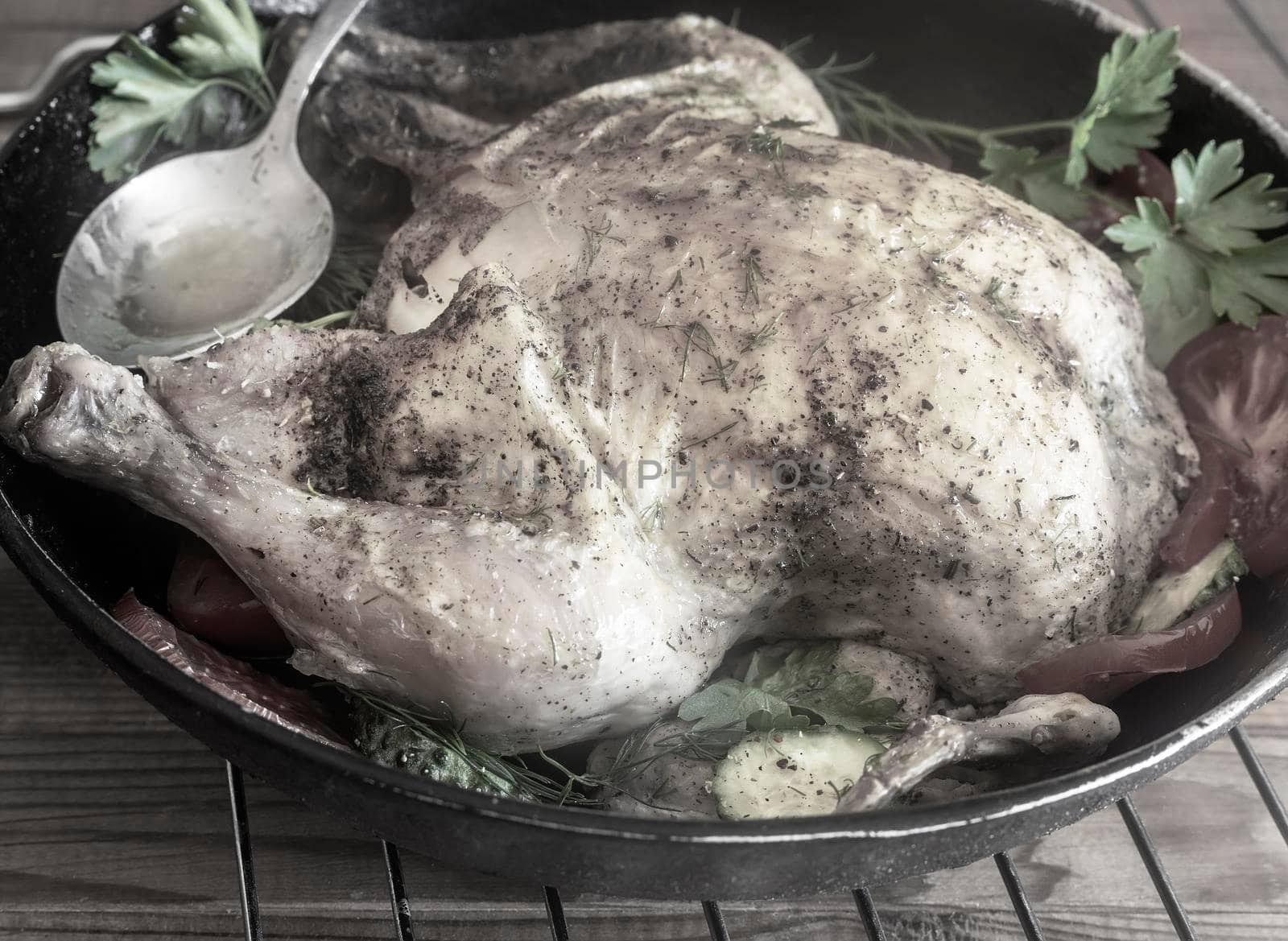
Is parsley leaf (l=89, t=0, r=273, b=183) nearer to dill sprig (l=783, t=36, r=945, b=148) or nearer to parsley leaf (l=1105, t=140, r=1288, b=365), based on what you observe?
dill sprig (l=783, t=36, r=945, b=148)

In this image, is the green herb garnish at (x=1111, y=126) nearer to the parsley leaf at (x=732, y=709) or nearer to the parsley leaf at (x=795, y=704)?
the parsley leaf at (x=795, y=704)

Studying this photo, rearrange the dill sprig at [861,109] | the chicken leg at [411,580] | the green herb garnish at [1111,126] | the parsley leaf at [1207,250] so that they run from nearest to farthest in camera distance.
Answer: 1. the chicken leg at [411,580]
2. the parsley leaf at [1207,250]
3. the green herb garnish at [1111,126]
4. the dill sprig at [861,109]

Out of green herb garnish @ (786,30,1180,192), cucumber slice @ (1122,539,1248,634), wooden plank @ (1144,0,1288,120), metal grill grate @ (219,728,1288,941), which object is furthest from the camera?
wooden plank @ (1144,0,1288,120)

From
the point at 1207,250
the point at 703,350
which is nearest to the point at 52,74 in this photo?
the point at 703,350

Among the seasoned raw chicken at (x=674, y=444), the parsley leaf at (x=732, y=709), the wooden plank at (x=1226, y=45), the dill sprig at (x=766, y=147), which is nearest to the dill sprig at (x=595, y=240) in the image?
the seasoned raw chicken at (x=674, y=444)

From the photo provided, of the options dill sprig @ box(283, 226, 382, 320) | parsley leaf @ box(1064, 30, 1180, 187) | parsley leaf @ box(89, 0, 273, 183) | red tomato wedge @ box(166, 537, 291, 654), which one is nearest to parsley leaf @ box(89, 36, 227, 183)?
parsley leaf @ box(89, 0, 273, 183)

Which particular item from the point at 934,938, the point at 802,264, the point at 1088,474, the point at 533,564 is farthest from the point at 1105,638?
the point at 533,564
